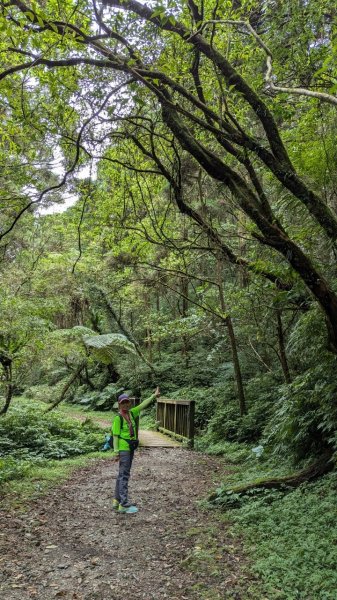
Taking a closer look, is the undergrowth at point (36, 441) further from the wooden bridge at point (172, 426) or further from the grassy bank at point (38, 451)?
the wooden bridge at point (172, 426)

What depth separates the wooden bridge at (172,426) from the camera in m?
11.8

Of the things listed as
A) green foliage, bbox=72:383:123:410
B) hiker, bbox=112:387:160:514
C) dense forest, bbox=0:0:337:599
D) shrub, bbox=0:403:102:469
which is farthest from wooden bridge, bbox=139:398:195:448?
green foliage, bbox=72:383:123:410

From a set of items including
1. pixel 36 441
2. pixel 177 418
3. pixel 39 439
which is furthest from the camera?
pixel 177 418

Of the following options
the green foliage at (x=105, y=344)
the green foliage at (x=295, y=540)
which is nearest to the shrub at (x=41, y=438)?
the green foliage at (x=105, y=344)

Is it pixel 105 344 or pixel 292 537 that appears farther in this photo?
pixel 105 344

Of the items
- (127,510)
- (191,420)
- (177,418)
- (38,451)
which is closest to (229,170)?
(127,510)

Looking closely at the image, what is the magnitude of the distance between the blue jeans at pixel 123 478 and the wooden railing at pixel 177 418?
18.5 feet

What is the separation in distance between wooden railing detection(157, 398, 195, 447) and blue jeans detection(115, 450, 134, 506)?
5.63 m

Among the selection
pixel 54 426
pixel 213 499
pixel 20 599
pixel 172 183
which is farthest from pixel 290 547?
pixel 54 426

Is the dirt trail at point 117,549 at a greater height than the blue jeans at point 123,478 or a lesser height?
lesser

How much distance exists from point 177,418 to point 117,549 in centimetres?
834

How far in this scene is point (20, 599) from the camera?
141 inches

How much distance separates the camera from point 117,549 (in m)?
4.72

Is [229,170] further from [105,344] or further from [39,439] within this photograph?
[105,344]
